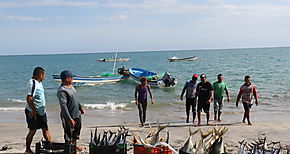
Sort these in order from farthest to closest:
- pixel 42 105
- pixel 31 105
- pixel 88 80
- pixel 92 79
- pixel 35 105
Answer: pixel 92 79 → pixel 88 80 → pixel 42 105 → pixel 35 105 → pixel 31 105

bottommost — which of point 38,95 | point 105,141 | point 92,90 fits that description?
point 92,90

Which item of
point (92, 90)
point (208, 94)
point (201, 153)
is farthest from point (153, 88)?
point (201, 153)

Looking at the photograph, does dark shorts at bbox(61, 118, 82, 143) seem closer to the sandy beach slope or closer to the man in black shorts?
the man in black shorts

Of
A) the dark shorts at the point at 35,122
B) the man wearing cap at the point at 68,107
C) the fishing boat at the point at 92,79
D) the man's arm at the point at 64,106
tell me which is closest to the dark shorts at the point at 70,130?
the man wearing cap at the point at 68,107

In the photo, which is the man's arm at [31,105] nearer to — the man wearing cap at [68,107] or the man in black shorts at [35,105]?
the man in black shorts at [35,105]

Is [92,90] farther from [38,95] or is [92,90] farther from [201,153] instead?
[201,153]

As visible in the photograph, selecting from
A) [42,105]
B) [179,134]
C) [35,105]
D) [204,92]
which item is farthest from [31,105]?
[204,92]

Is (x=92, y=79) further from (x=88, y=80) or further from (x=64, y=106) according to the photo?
(x=64, y=106)

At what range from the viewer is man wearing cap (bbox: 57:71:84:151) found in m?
5.07

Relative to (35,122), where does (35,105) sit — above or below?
above

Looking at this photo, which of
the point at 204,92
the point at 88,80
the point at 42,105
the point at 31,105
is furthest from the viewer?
the point at 88,80

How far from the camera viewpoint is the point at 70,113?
5.25 metres

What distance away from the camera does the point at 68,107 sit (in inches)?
205

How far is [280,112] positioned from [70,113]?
405 inches
